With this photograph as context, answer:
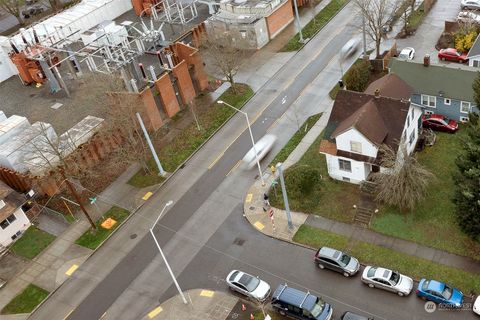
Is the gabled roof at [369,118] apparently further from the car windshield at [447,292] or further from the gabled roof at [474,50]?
the gabled roof at [474,50]

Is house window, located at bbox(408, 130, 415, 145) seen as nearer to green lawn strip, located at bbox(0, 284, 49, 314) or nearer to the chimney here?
the chimney

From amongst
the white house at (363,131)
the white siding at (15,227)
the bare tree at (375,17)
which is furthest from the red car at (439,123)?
the white siding at (15,227)

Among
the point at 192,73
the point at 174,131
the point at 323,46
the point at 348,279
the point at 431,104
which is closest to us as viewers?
the point at 348,279

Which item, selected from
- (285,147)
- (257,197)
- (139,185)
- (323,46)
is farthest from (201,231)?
(323,46)

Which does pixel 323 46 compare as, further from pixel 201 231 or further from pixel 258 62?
pixel 201 231

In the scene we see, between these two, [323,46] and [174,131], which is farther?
[323,46]

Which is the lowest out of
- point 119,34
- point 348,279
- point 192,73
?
point 348,279
